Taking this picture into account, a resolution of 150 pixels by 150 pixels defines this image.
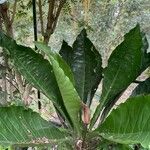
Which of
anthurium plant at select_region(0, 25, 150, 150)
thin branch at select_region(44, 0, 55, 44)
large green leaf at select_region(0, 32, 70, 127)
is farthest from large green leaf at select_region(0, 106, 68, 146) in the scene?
thin branch at select_region(44, 0, 55, 44)

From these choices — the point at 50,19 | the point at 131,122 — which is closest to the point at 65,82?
the point at 131,122

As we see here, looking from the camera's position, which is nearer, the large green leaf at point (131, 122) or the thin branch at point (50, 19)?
the large green leaf at point (131, 122)

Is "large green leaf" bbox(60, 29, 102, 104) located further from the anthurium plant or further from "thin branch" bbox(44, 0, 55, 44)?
"thin branch" bbox(44, 0, 55, 44)

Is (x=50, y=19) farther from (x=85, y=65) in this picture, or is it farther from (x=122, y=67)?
(x=122, y=67)

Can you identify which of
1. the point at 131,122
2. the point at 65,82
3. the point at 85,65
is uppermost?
the point at 85,65

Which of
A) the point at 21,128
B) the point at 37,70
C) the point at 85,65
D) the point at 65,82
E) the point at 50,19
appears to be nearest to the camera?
the point at 65,82

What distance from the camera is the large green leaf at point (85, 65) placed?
1365 millimetres

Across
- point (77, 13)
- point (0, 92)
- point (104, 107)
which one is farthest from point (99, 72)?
point (77, 13)

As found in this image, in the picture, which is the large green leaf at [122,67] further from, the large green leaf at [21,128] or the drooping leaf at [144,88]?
the large green leaf at [21,128]

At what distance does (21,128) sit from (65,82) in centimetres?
21

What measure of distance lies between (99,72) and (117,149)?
27 cm

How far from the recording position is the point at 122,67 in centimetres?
128

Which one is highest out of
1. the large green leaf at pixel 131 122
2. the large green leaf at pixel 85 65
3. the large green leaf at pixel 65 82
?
the large green leaf at pixel 85 65

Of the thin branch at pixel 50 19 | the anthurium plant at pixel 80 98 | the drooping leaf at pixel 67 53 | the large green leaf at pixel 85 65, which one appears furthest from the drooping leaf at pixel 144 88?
the thin branch at pixel 50 19
